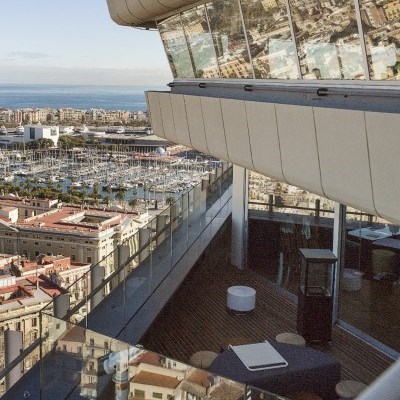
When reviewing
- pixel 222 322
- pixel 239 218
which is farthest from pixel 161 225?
pixel 239 218

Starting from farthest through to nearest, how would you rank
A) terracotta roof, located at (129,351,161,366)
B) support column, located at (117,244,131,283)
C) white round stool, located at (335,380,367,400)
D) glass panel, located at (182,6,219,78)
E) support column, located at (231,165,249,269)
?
support column, located at (231,165,249,269) < glass panel, located at (182,6,219,78) < support column, located at (117,244,131,283) < white round stool, located at (335,380,367,400) < terracotta roof, located at (129,351,161,366)

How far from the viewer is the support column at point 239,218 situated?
550 inches

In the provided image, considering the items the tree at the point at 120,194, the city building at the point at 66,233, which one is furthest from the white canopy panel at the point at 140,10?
the tree at the point at 120,194

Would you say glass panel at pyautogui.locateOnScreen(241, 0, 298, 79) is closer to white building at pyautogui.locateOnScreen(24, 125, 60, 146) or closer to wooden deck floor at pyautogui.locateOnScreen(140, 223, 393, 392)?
wooden deck floor at pyautogui.locateOnScreen(140, 223, 393, 392)

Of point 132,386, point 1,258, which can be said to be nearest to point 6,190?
point 1,258

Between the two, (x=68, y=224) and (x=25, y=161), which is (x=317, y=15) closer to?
(x=68, y=224)

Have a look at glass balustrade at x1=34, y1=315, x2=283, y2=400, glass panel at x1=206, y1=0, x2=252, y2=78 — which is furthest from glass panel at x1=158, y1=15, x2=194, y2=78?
glass balustrade at x1=34, y1=315, x2=283, y2=400

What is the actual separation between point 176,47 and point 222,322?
685cm

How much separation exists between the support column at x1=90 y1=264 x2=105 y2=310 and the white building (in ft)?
568

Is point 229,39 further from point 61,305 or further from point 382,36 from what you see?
point 61,305

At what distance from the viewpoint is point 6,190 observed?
108 metres

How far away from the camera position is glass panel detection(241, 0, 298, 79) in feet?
29.9

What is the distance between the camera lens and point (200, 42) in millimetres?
12797

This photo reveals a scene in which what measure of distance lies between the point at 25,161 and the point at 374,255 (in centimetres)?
14942
